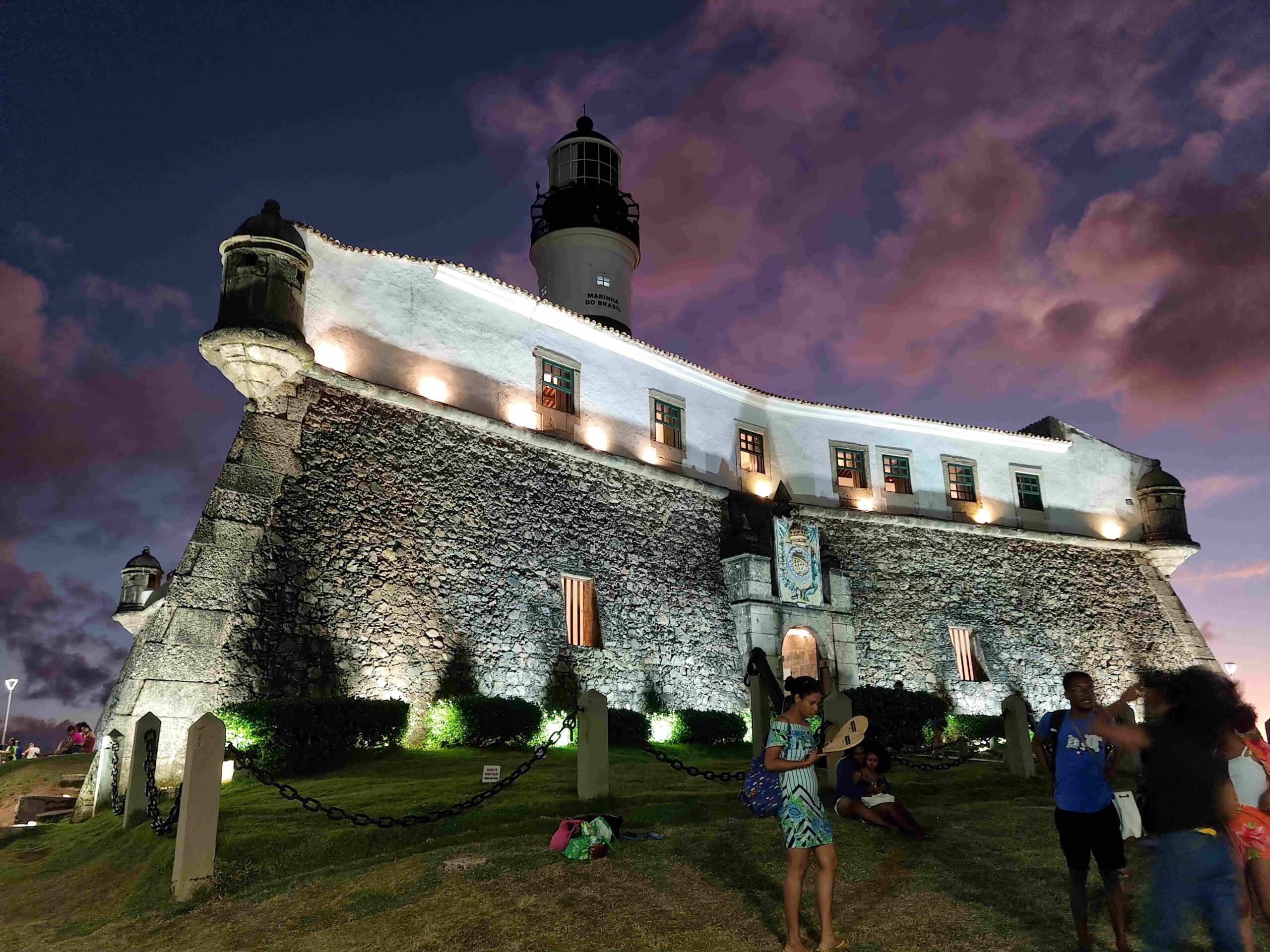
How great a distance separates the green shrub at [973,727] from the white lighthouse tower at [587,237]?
14.5 metres

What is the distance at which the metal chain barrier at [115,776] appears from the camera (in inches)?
449

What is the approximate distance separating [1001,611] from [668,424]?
36.5 ft

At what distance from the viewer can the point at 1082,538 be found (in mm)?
26750

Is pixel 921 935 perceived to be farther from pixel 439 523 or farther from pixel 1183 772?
pixel 439 523

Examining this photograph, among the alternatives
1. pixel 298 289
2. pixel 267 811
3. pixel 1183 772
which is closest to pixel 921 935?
pixel 1183 772

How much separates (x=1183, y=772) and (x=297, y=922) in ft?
18.7

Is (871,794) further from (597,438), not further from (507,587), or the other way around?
(597,438)

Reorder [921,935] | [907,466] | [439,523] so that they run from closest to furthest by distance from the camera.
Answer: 1. [921,935]
2. [439,523]
3. [907,466]

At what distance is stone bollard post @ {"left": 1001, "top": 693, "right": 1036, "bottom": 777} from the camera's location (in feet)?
40.8

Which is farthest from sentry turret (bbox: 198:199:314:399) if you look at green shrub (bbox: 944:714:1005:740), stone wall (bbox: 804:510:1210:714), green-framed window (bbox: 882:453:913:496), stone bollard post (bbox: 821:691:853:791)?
green-framed window (bbox: 882:453:913:496)

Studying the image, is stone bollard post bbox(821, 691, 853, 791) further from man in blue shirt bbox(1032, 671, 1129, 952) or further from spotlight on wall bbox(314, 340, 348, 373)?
spotlight on wall bbox(314, 340, 348, 373)

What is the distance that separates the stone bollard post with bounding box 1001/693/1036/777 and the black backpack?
7818mm

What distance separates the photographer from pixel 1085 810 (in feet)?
16.2

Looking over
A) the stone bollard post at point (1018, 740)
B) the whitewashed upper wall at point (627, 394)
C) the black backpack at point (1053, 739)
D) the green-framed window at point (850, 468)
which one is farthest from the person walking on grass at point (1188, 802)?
the green-framed window at point (850, 468)
